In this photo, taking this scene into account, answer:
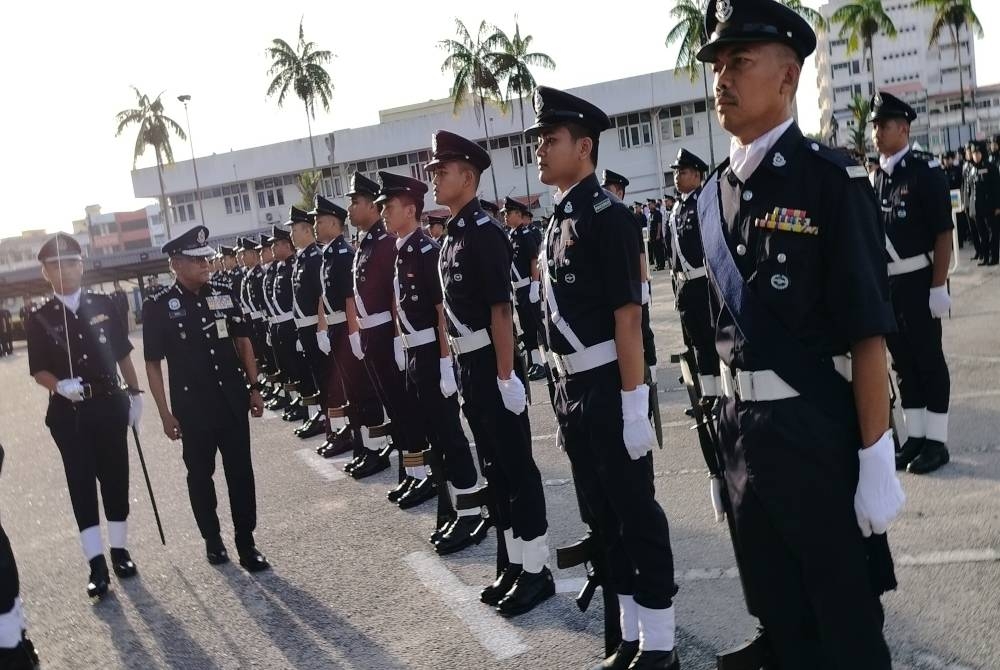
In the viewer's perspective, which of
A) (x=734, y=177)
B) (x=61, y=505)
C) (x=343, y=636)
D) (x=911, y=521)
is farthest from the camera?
(x=61, y=505)

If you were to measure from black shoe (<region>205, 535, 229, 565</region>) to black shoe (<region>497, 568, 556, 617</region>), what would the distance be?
2392 mm

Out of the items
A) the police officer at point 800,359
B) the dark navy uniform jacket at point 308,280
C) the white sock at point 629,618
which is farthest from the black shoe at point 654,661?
the dark navy uniform jacket at point 308,280

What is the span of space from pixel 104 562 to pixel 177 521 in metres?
1.43

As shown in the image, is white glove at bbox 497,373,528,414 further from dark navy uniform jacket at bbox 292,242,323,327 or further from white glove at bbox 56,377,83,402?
dark navy uniform jacket at bbox 292,242,323,327

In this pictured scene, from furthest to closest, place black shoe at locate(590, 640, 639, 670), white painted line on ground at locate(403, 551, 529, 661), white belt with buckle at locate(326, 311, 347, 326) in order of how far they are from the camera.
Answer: white belt with buckle at locate(326, 311, 347, 326), white painted line on ground at locate(403, 551, 529, 661), black shoe at locate(590, 640, 639, 670)

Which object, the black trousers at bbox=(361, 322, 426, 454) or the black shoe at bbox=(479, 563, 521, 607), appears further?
the black trousers at bbox=(361, 322, 426, 454)

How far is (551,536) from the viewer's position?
211 inches

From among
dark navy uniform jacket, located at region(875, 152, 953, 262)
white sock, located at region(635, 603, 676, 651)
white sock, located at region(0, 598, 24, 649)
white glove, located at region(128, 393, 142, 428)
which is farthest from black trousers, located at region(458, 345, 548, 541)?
dark navy uniform jacket, located at region(875, 152, 953, 262)

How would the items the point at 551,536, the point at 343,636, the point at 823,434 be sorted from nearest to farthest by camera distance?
the point at 823,434 → the point at 343,636 → the point at 551,536

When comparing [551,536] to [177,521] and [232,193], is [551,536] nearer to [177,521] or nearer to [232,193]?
[177,521]

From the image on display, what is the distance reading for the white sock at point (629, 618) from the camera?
3586 millimetres

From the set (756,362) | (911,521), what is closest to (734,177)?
(756,362)

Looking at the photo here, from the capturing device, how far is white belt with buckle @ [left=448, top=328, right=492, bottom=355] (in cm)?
467

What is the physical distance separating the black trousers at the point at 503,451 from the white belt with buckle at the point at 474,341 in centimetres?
3
